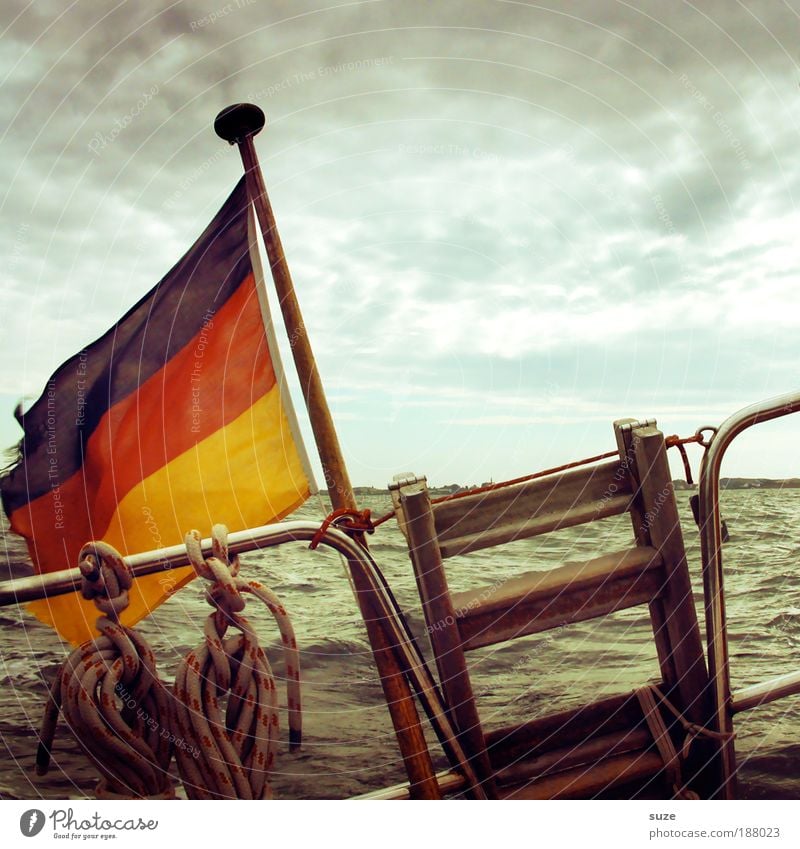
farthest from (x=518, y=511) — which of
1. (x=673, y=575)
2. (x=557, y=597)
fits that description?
(x=673, y=575)

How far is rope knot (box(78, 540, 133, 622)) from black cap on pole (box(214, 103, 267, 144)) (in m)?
0.66

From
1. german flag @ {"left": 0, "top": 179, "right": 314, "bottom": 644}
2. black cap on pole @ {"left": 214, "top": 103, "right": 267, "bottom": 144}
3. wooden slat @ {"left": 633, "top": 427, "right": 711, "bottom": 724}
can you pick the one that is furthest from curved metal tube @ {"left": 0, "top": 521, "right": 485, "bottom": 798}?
black cap on pole @ {"left": 214, "top": 103, "right": 267, "bottom": 144}

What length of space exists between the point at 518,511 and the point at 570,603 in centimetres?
14

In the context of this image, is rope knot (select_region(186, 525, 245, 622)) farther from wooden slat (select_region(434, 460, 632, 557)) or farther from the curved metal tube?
wooden slat (select_region(434, 460, 632, 557))

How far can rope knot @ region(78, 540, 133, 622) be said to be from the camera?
75 centimetres

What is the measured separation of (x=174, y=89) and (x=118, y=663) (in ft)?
2.75

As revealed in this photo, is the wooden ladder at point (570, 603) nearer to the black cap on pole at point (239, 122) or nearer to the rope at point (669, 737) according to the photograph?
the rope at point (669, 737)

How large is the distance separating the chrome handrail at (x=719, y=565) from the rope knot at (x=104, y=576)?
0.70m

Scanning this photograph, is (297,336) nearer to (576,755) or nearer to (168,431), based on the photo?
(168,431)

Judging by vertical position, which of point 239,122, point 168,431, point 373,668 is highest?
point 239,122

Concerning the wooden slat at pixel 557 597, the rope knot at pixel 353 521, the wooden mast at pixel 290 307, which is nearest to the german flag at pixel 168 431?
the wooden mast at pixel 290 307

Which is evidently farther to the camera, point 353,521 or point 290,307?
point 290,307

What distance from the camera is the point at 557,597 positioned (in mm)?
894
